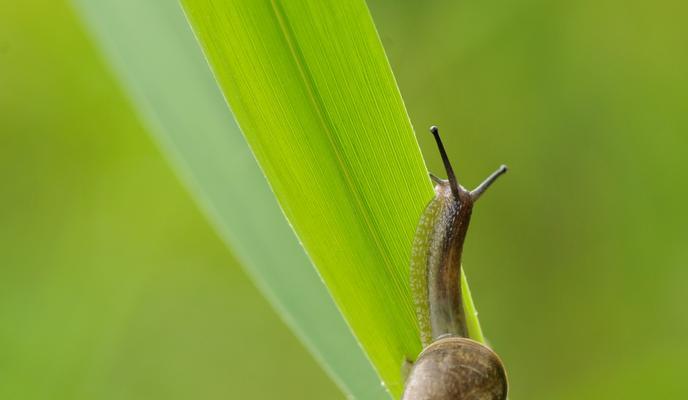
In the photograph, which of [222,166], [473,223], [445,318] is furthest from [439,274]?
[473,223]

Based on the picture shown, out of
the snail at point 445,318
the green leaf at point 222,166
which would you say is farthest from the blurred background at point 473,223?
the snail at point 445,318

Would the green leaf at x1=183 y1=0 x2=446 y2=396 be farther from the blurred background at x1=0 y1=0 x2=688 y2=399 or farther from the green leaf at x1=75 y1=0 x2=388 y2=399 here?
the blurred background at x1=0 y1=0 x2=688 y2=399

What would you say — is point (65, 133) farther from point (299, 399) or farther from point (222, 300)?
point (299, 399)

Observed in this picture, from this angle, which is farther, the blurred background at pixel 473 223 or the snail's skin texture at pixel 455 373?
the blurred background at pixel 473 223

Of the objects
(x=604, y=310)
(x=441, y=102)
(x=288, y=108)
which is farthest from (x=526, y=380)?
(x=288, y=108)

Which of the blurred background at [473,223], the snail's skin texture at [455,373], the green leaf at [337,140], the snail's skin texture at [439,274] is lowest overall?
the blurred background at [473,223]

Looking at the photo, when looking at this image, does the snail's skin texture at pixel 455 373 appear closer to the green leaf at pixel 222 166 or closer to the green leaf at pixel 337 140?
the green leaf at pixel 337 140
